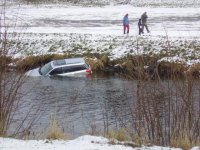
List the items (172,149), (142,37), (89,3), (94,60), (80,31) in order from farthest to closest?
(89,3)
(80,31)
(142,37)
(94,60)
(172,149)

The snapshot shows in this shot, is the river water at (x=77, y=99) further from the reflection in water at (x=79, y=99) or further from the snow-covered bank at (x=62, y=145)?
the snow-covered bank at (x=62, y=145)

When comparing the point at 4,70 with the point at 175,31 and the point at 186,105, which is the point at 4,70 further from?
the point at 175,31

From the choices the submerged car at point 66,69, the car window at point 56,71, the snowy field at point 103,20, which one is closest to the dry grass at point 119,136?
the submerged car at point 66,69

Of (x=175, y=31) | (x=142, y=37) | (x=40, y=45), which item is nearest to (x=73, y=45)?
(x=40, y=45)

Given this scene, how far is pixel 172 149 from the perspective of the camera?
7.84 metres

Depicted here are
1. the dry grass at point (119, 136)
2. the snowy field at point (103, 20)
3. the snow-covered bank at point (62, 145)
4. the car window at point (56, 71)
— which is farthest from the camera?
the snowy field at point (103, 20)

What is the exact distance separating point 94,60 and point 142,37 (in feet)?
15.8

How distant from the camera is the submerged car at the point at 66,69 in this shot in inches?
1189

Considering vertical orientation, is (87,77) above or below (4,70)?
below

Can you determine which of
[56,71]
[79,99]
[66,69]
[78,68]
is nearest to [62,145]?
[79,99]

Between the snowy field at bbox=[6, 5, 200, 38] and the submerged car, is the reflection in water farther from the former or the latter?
the snowy field at bbox=[6, 5, 200, 38]

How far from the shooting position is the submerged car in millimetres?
30203

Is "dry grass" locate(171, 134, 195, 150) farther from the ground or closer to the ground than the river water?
farther from the ground

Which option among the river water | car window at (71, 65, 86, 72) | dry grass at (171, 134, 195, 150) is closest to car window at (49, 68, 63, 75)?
the river water
